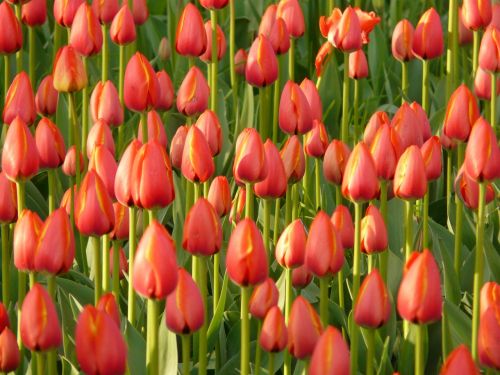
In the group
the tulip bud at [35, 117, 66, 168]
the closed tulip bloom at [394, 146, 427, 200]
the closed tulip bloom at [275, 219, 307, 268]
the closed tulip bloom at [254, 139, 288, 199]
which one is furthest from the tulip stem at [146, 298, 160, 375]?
the tulip bud at [35, 117, 66, 168]

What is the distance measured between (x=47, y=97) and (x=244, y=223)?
1.30 metres

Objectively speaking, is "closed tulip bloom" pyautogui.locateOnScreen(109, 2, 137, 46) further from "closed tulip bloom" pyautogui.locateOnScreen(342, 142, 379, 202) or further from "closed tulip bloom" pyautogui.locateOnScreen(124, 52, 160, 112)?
"closed tulip bloom" pyautogui.locateOnScreen(342, 142, 379, 202)

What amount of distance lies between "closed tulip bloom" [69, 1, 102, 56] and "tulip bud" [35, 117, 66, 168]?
373 mm

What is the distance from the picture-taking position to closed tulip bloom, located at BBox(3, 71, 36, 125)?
271 cm

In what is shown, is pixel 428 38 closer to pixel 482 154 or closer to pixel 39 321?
pixel 482 154

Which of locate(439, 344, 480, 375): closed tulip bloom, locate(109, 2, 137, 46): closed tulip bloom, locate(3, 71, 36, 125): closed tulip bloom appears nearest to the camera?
locate(439, 344, 480, 375): closed tulip bloom

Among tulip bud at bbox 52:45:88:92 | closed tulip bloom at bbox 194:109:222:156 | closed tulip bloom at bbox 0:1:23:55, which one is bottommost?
closed tulip bloom at bbox 194:109:222:156

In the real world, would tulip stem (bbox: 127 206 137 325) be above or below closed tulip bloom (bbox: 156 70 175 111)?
below

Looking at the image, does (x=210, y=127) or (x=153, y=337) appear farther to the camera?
(x=210, y=127)

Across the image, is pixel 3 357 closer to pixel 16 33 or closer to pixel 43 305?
pixel 43 305

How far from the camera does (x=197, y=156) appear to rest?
226 centimetres

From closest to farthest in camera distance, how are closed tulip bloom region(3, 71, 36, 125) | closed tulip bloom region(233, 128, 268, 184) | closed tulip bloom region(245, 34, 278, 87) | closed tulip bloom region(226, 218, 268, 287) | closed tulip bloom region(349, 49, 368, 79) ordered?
closed tulip bloom region(226, 218, 268, 287) < closed tulip bloom region(233, 128, 268, 184) < closed tulip bloom region(3, 71, 36, 125) < closed tulip bloom region(245, 34, 278, 87) < closed tulip bloom region(349, 49, 368, 79)

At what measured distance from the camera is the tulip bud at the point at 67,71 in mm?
2857

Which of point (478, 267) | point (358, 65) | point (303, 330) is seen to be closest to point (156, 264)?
point (303, 330)
